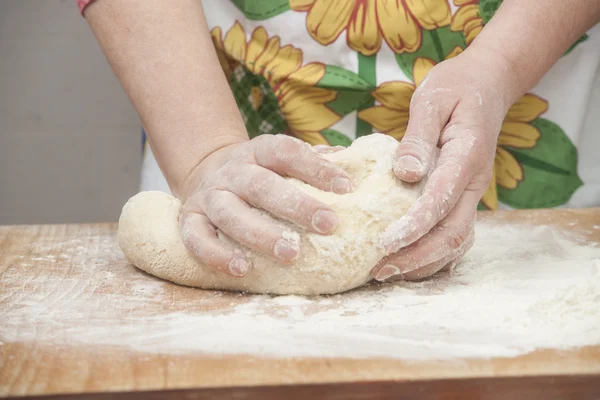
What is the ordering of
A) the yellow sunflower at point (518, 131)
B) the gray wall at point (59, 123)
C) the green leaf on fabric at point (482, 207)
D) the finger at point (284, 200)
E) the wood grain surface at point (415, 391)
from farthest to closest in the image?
the gray wall at point (59, 123)
the green leaf on fabric at point (482, 207)
the yellow sunflower at point (518, 131)
the finger at point (284, 200)
the wood grain surface at point (415, 391)

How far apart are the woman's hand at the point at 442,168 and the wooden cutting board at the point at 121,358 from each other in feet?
0.99

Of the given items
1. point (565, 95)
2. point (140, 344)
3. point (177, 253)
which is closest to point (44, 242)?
point (177, 253)

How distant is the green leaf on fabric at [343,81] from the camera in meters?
1.62

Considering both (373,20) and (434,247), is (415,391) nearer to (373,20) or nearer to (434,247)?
(434,247)

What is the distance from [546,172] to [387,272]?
0.77 meters

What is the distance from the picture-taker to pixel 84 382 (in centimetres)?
83

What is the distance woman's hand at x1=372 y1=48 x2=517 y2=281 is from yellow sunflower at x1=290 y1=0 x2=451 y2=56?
1.10ft

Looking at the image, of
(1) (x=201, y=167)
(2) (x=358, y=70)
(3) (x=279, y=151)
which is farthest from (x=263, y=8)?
(3) (x=279, y=151)

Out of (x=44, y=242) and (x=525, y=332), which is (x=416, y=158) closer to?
(x=525, y=332)

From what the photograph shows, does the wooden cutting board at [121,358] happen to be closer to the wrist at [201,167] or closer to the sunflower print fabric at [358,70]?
the wrist at [201,167]

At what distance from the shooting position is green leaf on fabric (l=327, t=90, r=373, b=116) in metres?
1.65

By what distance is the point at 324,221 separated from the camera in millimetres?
1125

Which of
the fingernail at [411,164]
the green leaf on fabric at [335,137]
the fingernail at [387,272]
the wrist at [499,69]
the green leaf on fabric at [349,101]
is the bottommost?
the fingernail at [387,272]

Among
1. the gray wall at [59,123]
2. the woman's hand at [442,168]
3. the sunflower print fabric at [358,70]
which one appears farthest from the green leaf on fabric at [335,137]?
the gray wall at [59,123]
